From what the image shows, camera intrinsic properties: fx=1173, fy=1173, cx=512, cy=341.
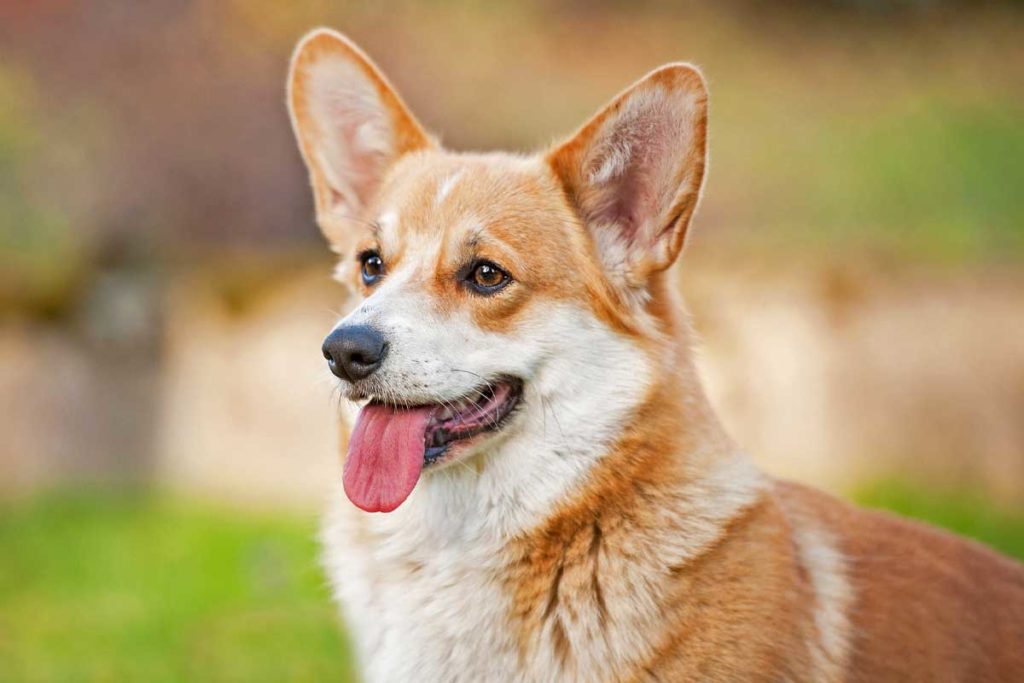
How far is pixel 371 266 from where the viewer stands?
11.1 feet

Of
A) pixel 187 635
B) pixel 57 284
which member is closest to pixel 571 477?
pixel 187 635

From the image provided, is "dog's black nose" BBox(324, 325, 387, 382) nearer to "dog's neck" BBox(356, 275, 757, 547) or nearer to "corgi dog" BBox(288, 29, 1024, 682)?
"corgi dog" BBox(288, 29, 1024, 682)

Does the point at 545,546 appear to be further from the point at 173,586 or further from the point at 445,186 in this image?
the point at 173,586

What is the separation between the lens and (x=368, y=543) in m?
3.18

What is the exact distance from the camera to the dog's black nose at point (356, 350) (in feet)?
9.46

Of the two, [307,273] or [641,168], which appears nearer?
[641,168]

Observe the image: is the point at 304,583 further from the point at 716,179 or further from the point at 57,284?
the point at 716,179

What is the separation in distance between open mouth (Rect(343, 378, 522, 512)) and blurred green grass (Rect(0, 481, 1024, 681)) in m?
1.66

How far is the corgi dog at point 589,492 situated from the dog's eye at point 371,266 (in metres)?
0.06

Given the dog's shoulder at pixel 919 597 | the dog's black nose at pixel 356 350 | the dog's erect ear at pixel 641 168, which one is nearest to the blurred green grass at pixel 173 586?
the dog's black nose at pixel 356 350

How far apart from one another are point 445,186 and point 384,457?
0.81 m

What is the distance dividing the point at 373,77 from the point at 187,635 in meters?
3.14

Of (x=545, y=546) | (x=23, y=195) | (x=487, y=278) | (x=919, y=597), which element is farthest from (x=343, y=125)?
(x=23, y=195)

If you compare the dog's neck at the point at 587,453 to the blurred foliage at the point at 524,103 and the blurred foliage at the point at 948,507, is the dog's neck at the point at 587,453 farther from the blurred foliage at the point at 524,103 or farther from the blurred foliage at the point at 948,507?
the blurred foliage at the point at 524,103
